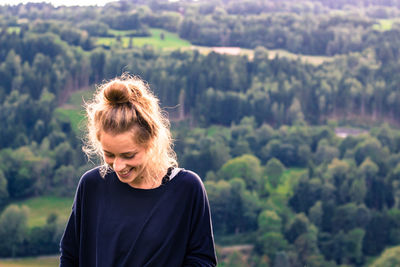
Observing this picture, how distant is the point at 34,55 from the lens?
71500 mm

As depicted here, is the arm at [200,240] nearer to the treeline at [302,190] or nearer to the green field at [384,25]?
the treeline at [302,190]

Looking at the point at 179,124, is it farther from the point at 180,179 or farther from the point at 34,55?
the point at 180,179

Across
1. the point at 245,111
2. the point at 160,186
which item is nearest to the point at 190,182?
the point at 160,186

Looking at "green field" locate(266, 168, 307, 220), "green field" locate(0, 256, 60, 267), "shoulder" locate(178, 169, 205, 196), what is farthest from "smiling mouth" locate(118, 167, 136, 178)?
"green field" locate(266, 168, 307, 220)

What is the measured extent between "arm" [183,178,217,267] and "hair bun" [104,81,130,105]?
18.4 inches

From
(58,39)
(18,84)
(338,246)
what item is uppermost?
(58,39)

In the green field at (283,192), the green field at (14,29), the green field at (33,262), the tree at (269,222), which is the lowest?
the green field at (33,262)

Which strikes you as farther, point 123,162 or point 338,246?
point 338,246

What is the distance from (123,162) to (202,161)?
51.2 m

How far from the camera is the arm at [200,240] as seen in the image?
2373 mm

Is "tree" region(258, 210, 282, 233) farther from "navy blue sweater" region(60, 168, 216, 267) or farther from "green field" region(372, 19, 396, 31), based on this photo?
"green field" region(372, 19, 396, 31)

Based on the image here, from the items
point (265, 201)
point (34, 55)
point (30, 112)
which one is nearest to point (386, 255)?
point (265, 201)

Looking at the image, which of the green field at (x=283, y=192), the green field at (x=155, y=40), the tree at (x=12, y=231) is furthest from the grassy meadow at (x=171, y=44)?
the tree at (x=12, y=231)

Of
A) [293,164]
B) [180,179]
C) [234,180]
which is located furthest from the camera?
[293,164]
